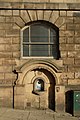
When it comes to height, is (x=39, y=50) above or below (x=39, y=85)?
above

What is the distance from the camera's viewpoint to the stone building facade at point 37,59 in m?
13.6

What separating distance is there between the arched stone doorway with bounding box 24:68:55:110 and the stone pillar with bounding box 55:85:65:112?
0.29 metres

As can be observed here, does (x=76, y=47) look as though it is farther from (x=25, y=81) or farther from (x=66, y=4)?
(x=25, y=81)

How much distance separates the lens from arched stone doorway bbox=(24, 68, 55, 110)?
13820mm

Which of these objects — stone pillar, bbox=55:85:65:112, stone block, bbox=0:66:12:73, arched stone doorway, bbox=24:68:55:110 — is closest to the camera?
stone pillar, bbox=55:85:65:112

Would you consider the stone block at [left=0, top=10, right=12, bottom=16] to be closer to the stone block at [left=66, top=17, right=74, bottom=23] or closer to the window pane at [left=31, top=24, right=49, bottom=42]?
the window pane at [left=31, top=24, right=49, bottom=42]

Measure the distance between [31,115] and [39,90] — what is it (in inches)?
67.0

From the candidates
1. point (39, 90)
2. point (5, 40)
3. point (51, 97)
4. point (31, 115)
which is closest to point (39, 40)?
point (5, 40)

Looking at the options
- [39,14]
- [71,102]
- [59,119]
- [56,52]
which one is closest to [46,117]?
[59,119]

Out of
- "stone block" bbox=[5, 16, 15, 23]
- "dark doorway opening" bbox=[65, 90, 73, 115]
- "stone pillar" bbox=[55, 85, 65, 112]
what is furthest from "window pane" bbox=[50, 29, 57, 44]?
"dark doorway opening" bbox=[65, 90, 73, 115]

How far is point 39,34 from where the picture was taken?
1409cm

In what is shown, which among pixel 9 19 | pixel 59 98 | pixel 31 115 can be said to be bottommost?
pixel 31 115

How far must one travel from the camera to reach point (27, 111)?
44.0ft

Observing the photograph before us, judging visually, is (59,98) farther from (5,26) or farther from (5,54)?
(5,26)
